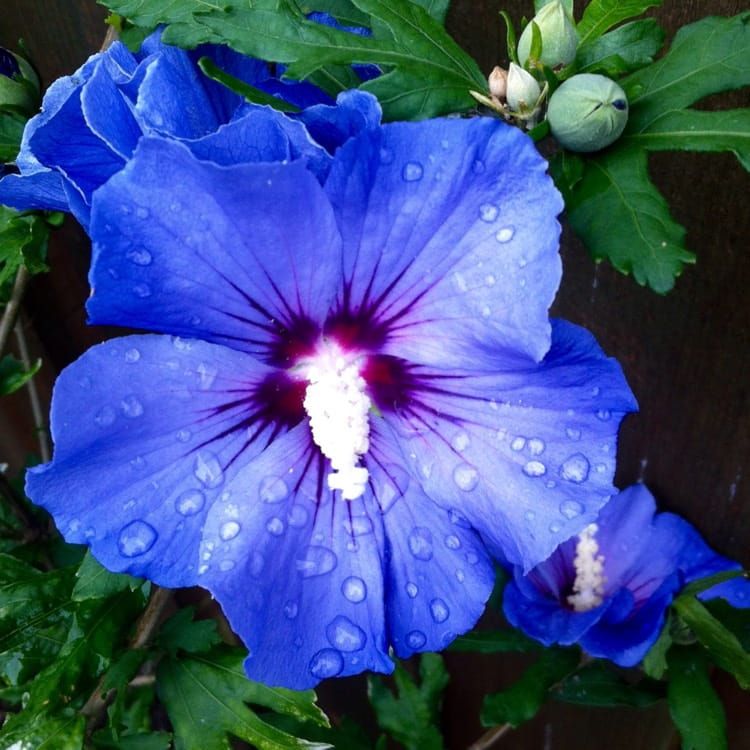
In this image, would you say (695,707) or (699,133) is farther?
(695,707)

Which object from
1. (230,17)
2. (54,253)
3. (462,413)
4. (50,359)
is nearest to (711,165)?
(462,413)

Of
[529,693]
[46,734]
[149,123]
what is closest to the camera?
[149,123]

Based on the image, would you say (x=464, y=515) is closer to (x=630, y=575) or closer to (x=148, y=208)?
(x=148, y=208)

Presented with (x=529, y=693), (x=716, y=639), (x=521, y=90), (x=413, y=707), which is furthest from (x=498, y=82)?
(x=413, y=707)

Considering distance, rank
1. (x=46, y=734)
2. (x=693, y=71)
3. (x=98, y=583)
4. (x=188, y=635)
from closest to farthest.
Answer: (x=693, y=71) < (x=98, y=583) < (x=46, y=734) < (x=188, y=635)

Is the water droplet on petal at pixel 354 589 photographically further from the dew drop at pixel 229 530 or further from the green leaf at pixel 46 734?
the green leaf at pixel 46 734

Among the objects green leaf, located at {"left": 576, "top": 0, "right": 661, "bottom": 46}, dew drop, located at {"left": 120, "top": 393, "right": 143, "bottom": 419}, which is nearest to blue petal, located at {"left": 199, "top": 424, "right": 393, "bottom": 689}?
dew drop, located at {"left": 120, "top": 393, "right": 143, "bottom": 419}

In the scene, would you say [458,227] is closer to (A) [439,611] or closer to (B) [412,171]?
(B) [412,171]

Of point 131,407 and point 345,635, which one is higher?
point 131,407
